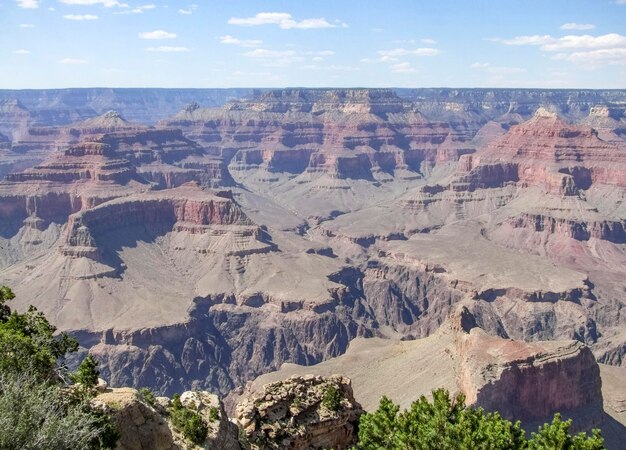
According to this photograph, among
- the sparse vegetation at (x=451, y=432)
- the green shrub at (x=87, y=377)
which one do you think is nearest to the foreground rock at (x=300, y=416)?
the sparse vegetation at (x=451, y=432)

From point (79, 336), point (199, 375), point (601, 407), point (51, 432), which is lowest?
point (199, 375)

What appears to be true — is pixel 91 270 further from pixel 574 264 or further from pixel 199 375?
pixel 574 264

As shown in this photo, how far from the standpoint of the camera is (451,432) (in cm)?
2922

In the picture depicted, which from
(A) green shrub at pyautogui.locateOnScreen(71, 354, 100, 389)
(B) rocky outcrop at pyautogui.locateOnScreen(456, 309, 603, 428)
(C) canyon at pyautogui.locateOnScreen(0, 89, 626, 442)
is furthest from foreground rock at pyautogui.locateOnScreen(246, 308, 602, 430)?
(A) green shrub at pyautogui.locateOnScreen(71, 354, 100, 389)

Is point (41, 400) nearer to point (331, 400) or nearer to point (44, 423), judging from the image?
point (44, 423)

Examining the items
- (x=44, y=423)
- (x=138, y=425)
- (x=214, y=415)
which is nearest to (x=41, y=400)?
(x=44, y=423)

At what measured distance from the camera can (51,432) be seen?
70.0ft

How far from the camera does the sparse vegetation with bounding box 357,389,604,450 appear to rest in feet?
93.5

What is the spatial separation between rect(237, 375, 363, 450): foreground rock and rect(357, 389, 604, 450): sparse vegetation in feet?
22.1

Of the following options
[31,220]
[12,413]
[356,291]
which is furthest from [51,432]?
[31,220]

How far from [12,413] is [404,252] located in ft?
537

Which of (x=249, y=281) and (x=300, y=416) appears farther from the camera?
(x=249, y=281)

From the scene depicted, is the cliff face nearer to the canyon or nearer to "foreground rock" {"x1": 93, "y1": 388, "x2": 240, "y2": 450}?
the canyon

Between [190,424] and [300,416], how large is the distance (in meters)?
11.2
